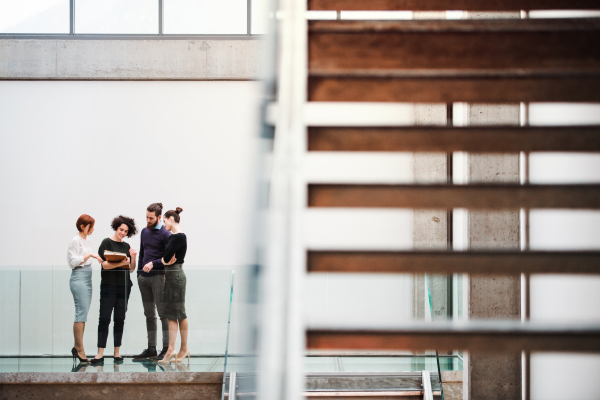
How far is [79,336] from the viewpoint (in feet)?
16.5

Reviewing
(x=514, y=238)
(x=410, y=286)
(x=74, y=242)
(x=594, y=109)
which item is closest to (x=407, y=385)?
(x=410, y=286)

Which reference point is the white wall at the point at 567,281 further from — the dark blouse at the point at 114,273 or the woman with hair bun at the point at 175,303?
the dark blouse at the point at 114,273

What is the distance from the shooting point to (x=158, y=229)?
4.90m

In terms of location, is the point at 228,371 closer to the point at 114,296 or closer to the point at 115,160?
the point at 114,296

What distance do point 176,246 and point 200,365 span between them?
129cm

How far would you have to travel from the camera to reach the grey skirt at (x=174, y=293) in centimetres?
503

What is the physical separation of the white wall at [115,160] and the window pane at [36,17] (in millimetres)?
813

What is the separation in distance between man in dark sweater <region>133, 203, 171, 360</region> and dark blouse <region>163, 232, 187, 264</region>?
13 cm

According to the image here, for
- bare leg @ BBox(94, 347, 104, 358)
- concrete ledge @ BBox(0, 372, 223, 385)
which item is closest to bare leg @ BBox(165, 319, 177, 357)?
concrete ledge @ BBox(0, 372, 223, 385)

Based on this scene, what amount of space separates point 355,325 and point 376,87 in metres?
0.93

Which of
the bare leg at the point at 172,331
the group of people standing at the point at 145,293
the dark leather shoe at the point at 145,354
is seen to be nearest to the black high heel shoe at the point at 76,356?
the group of people standing at the point at 145,293

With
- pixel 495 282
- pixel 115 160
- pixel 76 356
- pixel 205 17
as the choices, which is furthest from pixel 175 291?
pixel 205 17

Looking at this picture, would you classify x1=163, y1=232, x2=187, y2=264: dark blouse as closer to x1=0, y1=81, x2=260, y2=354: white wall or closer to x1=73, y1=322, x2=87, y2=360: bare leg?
x1=73, y1=322, x2=87, y2=360: bare leg

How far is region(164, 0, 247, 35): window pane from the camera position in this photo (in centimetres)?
721
